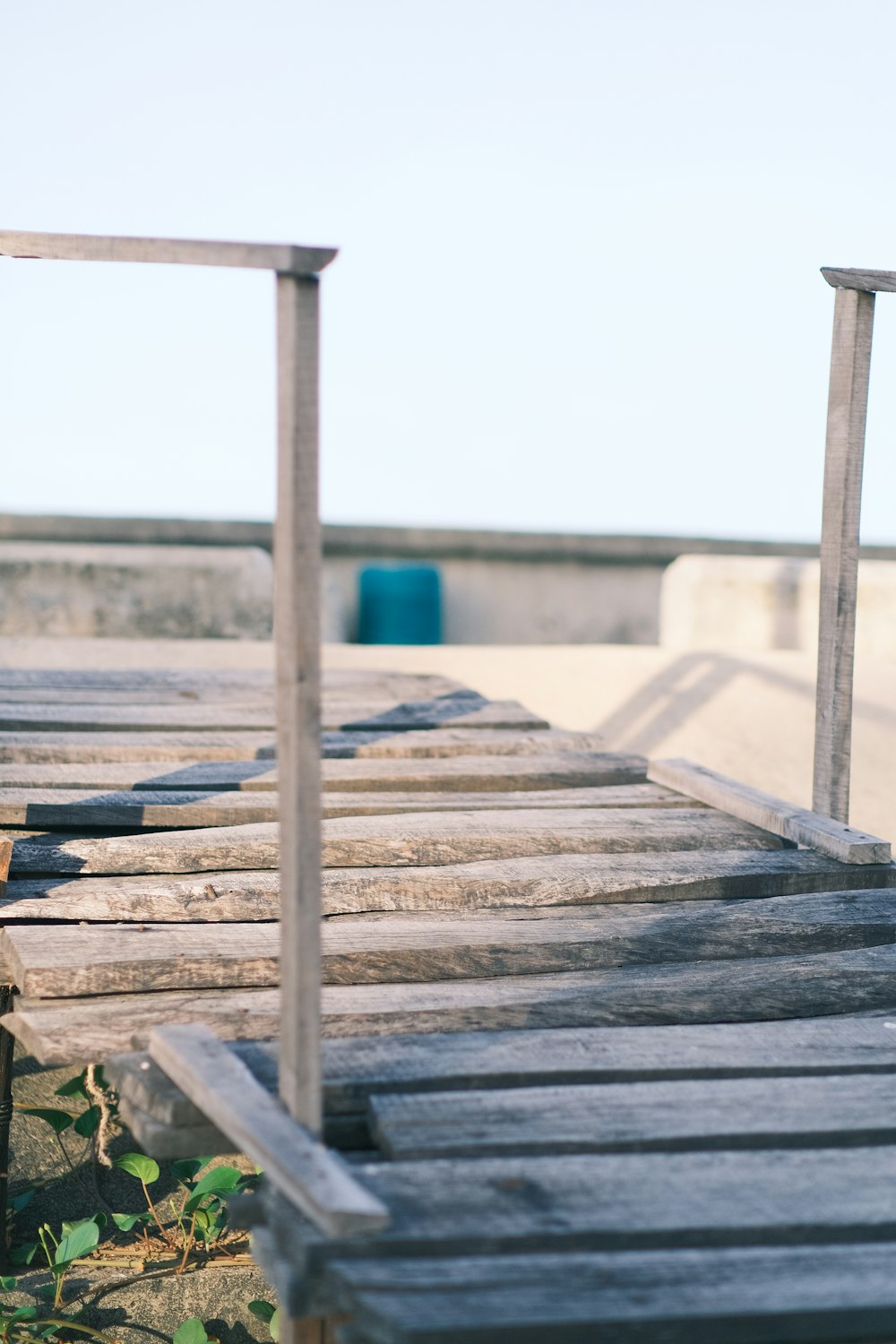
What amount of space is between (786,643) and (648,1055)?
723 cm

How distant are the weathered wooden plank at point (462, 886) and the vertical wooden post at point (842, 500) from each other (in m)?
0.38

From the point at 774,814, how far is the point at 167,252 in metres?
2.11

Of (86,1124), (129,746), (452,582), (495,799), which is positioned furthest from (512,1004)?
(452,582)

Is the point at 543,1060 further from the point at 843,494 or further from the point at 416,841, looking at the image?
the point at 843,494

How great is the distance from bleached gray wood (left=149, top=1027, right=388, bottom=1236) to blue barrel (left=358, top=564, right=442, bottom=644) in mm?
8008

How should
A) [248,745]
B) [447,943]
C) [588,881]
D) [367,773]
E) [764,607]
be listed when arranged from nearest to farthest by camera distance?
[447,943]
[588,881]
[367,773]
[248,745]
[764,607]

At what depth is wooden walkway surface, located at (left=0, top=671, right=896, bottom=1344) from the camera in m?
1.41

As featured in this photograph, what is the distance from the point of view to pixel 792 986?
237 cm

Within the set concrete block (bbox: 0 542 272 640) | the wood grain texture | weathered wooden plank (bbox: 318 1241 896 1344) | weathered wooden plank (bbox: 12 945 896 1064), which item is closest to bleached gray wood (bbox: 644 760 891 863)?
weathered wooden plank (bbox: 12 945 896 1064)

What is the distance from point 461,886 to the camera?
2713 mm

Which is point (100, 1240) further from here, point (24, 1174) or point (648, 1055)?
point (648, 1055)

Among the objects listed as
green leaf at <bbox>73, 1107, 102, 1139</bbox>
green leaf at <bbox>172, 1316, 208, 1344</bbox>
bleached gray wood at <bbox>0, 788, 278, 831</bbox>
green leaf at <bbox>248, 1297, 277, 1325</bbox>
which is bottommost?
green leaf at <bbox>248, 1297, 277, 1325</bbox>

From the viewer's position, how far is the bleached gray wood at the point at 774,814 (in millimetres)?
2953

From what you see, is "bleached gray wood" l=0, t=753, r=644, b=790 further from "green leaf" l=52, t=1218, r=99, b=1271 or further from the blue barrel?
the blue barrel
